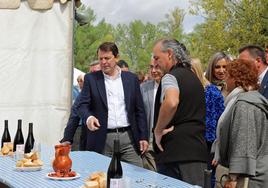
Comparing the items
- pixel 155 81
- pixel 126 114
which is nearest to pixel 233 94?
pixel 126 114

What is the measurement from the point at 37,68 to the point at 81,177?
273 cm

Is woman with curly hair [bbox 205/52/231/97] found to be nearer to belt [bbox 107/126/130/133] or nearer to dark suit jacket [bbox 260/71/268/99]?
dark suit jacket [bbox 260/71/268/99]

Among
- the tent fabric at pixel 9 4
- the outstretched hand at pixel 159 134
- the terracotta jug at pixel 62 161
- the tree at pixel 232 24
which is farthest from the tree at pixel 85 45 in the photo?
the terracotta jug at pixel 62 161

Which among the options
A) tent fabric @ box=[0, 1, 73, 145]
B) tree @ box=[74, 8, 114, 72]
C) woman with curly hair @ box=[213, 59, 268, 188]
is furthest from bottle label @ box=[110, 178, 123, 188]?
tree @ box=[74, 8, 114, 72]

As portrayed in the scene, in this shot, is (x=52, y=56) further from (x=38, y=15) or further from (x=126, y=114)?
(x=126, y=114)

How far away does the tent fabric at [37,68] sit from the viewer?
209 inches

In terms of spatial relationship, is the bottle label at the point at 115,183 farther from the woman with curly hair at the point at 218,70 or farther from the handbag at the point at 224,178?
the woman with curly hair at the point at 218,70

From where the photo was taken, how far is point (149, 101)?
475 centimetres

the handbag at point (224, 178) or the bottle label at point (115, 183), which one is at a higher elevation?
the bottle label at point (115, 183)

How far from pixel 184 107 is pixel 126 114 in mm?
1049

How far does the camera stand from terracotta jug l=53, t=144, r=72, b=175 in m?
2.94

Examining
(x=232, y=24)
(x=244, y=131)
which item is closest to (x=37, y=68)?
(x=244, y=131)

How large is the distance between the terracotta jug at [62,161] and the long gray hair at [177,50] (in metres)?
1.04

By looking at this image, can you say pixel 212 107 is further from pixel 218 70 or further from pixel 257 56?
pixel 257 56
